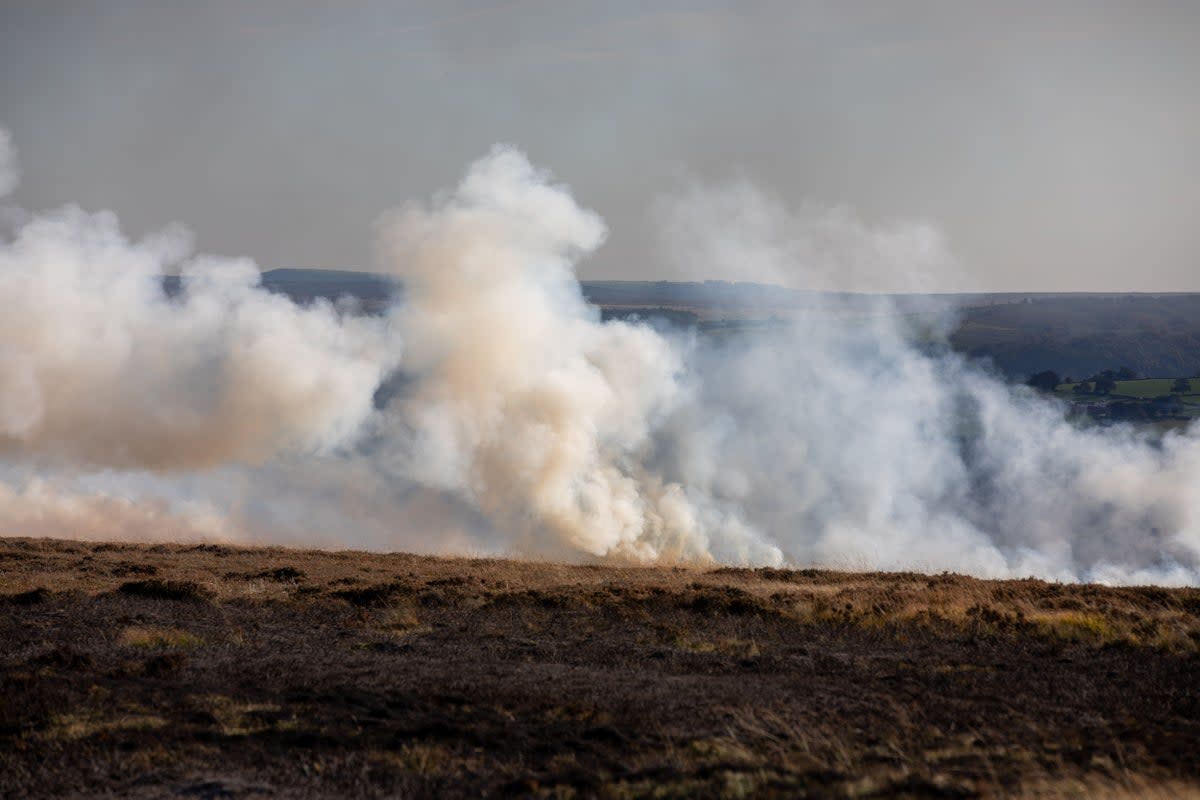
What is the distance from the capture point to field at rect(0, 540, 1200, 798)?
38.4ft

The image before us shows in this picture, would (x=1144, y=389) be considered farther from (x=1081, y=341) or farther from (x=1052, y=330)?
(x=1052, y=330)

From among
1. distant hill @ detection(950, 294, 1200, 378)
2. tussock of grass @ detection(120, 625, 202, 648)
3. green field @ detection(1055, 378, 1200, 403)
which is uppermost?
distant hill @ detection(950, 294, 1200, 378)

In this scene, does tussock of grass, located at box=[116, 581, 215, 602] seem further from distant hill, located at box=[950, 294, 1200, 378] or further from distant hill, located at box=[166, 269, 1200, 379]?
distant hill, located at box=[950, 294, 1200, 378]

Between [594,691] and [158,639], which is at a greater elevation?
[594,691]

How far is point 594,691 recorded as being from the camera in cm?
1614

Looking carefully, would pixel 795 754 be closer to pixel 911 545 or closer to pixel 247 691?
pixel 247 691

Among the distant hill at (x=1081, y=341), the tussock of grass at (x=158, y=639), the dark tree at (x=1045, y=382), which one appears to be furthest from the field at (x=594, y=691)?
the distant hill at (x=1081, y=341)

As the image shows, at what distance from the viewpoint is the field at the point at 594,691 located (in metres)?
11.7

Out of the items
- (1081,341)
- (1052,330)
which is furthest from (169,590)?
(1052,330)

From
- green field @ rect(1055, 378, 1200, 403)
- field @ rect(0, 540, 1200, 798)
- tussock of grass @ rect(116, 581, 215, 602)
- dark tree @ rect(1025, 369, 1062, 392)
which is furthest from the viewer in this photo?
dark tree @ rect(1025, 369, 1062, 392)

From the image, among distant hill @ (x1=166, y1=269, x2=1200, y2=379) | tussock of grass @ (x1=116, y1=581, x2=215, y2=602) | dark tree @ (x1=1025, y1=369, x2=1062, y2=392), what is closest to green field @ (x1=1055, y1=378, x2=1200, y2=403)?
dark tree @ (x1=1025, y1=369, x2=1062, y2=392)

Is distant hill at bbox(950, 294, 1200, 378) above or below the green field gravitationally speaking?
above

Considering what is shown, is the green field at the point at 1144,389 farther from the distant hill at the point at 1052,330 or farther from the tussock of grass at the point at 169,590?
the tussock of grass at the point at 169,590

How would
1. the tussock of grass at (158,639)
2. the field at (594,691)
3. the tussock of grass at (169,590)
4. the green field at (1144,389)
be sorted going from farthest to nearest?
the green field at (1144,389), the tussock of grass at (169,590), the tussock of grass at (158,639), the field at (594,691)
